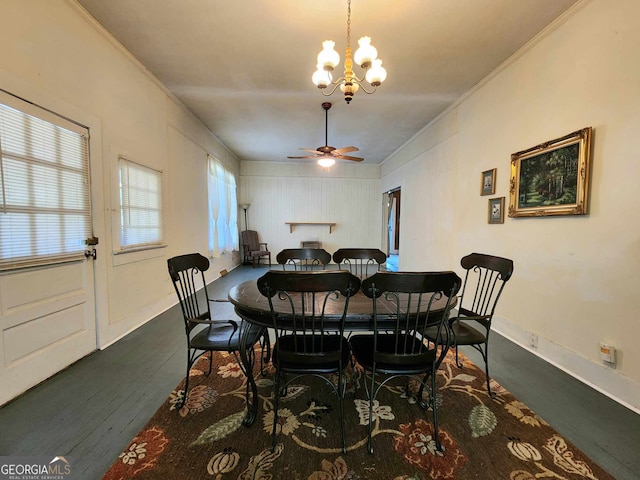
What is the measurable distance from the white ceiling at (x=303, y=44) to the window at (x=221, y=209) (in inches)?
53.6

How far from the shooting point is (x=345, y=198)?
24.9ft

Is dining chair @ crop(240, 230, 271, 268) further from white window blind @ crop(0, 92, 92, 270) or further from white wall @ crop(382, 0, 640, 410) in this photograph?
white wall @ crop(382, 0, 640, 410)

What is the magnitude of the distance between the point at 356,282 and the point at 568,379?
2073 millimetres

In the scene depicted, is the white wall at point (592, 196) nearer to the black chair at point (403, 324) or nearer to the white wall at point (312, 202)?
the black chair at point (403, 324)

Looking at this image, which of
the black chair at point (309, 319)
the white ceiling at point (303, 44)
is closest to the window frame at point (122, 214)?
the white ceiling at point (303, 44)

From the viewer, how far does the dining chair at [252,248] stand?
6.94 meters

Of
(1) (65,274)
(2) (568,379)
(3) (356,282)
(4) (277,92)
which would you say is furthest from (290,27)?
(2) (568,379)

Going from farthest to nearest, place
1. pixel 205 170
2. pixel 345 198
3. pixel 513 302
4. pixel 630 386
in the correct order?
pixel 345 198 → pixel 205 170 → pixel 513 302 → pixel 630 386

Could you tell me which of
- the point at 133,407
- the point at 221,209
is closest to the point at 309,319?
the point at 133,407

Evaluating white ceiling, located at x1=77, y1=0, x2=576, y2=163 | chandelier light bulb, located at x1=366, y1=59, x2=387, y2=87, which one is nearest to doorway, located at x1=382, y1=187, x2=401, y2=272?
white ceiling, located at x1=77, y1=0, x2=576, y2=163

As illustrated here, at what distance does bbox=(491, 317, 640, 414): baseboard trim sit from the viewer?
5.67ft

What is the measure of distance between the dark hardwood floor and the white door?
19cm

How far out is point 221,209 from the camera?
5598 mm

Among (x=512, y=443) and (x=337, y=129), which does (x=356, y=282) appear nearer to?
(x=512, y=443)
